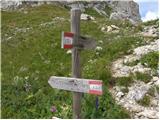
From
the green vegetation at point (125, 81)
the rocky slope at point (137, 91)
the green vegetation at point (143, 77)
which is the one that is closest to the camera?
the rocky slope at point (137, 91)

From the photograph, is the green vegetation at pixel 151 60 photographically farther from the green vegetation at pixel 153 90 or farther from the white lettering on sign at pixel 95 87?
the white lettering on sign at pixel 95 87

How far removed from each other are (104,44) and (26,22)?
11.9 metres

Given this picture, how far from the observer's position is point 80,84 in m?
9.94

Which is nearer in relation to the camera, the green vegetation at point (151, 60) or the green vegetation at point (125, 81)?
the green vegetation at point (125, 81)

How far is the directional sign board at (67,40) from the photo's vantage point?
32.3 ft

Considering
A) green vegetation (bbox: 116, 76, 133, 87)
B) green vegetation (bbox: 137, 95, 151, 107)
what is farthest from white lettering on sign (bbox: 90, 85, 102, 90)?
green vegetation (bbox: 116, 76, 133, 87)

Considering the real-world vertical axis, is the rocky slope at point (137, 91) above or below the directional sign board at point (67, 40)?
below

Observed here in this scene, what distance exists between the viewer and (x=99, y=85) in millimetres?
9523

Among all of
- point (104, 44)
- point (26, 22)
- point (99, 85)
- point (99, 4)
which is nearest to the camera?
point (99, 85)

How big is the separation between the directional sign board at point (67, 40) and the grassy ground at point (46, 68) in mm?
3017

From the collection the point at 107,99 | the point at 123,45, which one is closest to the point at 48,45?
the point at 123,45

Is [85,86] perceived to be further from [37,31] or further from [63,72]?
[37,31]

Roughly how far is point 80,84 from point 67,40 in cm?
114

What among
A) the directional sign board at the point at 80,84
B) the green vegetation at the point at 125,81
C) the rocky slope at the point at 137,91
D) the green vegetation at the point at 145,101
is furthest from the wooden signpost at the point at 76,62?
the green vegetation at the point at 125,81
